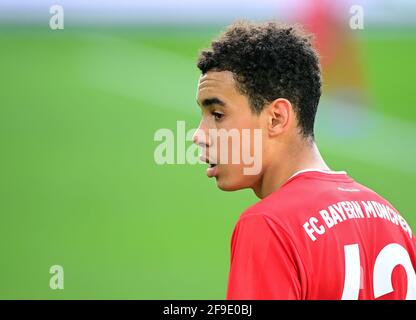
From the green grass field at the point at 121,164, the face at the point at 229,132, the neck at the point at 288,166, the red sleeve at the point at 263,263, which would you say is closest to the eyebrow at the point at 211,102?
the face at the point at 229,132

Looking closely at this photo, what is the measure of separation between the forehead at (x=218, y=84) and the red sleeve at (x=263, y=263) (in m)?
0.34

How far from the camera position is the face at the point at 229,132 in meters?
1.55

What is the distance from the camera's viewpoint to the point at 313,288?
1332 millimetres

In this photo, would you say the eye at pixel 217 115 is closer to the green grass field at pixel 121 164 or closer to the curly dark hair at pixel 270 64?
the curly dark hair at pixel 270 64

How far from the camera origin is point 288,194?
142cm

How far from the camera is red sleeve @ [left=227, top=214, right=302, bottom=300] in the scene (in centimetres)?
131

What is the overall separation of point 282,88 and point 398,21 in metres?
5.32

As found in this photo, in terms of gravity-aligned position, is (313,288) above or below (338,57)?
below

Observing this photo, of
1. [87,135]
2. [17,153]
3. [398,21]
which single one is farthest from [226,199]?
[398,21]

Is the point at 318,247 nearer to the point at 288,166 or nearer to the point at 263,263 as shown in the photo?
the point at 263,263

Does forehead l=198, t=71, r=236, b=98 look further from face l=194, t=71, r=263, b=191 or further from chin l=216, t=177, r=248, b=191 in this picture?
chin l=216, t=177, r=248, b=191

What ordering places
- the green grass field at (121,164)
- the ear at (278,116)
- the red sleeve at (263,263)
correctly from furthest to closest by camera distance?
the green grass field at (121,164)
the ear at (278,116)
the red sleeve at (263,263)

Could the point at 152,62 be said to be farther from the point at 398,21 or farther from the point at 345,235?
the point at 345,235
